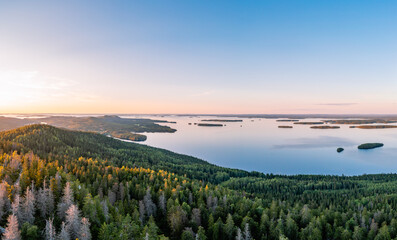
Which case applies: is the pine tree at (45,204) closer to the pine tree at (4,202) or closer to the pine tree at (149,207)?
the pine tree at (4,202)

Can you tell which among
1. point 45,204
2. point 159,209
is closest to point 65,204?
point 45,204

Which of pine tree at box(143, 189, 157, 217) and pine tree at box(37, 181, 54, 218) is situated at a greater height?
pine tree at box(37, 181, 54, 218)

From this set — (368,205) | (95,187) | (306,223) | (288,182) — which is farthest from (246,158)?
(95,187)

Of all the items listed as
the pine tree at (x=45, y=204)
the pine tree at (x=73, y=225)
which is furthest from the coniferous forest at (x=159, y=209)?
the pine tree at (x=73, y=225)

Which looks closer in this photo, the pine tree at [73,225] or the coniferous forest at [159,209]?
the pine tree at [73,225]

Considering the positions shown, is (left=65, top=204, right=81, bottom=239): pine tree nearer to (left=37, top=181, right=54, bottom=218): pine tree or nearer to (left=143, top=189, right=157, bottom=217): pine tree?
(left=37, top=181, right=54, bottom=218): pine tree

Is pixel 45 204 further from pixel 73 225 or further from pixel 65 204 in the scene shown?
pixel 73 225

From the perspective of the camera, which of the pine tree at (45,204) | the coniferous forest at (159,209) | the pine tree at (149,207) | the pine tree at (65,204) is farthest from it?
the pine tree at (149,207)

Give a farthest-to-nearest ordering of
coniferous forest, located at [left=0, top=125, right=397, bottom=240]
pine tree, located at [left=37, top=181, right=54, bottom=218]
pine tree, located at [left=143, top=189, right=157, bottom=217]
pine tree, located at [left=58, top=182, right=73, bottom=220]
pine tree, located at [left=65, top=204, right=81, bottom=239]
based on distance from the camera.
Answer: pine tree, located at [left=143, top=189, right=157, bottom=217]
pine tree, located at [left=37, top=181, right=54, bottom=218]
pine tree, located at [left=58, top=182, right=73, bottom=220]
coniferous forest, located at [left=0, top=125, right=397, bottom=240]
pine tree, located at [left=65, top=204, right=81, bottom=239]

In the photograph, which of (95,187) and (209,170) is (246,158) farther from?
(95,187)

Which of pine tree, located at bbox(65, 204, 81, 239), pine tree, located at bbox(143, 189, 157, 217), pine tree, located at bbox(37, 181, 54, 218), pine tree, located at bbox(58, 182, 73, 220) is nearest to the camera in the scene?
pine tree, located at bbox(65, 204, 81, 239)

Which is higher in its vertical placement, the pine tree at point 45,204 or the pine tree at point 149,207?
the pine tree at point 45,204

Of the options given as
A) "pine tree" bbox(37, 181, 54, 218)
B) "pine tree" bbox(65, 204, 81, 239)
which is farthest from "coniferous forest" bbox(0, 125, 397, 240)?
"pine tree" bbox(65, 204, 81, 239)
